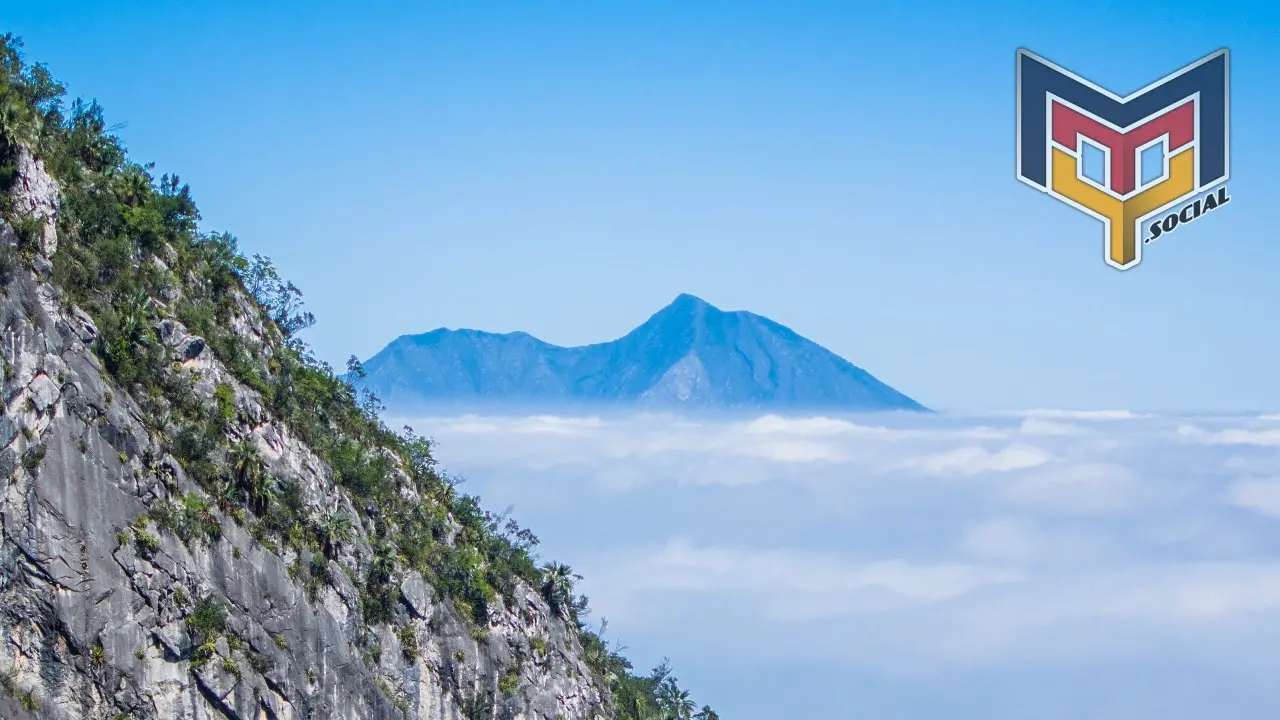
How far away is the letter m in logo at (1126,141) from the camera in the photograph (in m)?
38.8

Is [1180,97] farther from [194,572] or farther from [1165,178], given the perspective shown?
[194,572]

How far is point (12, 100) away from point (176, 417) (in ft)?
43.9

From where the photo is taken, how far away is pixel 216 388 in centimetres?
4294

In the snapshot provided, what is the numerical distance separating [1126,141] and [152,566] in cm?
3832

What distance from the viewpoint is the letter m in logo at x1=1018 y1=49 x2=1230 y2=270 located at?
3881cm

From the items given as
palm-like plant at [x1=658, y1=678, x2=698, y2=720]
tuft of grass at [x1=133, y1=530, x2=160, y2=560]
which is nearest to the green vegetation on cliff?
tuft of grass at [x1=133, y1=530, x2=160, y2=560]

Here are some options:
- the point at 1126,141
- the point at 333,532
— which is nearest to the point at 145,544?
the point at 333,532

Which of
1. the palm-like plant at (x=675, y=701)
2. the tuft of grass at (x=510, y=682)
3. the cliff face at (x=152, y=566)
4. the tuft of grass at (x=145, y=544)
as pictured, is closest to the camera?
the cliff face at (x=152, y=566)

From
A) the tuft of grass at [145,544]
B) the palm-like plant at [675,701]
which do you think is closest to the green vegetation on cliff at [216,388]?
the tuft of grass at [145,544]

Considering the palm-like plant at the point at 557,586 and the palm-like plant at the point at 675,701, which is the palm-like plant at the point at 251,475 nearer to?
the palm-like plant at the point at 557,586

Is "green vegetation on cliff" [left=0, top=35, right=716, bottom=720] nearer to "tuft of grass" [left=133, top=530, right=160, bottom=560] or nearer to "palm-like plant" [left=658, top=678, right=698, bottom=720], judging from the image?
"tuft of grass" [left=133, top=530, right=160, bottom=560]

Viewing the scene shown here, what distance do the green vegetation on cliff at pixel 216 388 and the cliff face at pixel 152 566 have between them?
280 millimetres

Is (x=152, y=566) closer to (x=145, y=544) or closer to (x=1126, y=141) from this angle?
(x=145, y=544)

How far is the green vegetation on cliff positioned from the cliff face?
0.92 feet
